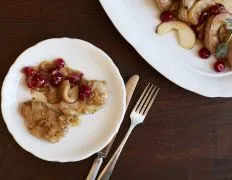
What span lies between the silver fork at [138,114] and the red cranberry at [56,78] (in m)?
0.23

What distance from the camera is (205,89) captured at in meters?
1.54

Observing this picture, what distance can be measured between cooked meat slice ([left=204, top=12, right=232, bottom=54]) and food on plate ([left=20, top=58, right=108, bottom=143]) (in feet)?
1.12

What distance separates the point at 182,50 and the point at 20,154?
58cm

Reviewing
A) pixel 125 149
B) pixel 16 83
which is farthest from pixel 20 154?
pixel 125 149

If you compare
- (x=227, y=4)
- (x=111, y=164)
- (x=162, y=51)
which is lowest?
(x=111, y=164)

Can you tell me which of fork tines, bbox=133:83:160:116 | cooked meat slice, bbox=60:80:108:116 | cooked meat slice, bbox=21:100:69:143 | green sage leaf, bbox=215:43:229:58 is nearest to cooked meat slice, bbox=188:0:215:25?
green sage leaf, bbox=215:43:229:58

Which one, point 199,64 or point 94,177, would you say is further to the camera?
point 199,64

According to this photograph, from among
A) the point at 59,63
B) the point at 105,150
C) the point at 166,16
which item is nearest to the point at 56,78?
the point at 59,63

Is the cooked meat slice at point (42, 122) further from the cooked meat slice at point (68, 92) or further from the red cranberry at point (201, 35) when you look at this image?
the red cranberry at point (201, 35)

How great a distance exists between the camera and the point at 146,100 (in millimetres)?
1524

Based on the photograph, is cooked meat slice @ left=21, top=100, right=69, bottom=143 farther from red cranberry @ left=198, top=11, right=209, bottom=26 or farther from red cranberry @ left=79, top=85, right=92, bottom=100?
red cranberry @ left=198, top=11, right=209, bottom=26

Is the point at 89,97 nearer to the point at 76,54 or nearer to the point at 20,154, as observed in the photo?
the point at 76,54

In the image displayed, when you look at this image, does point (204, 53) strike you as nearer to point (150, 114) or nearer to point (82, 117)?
point (150, 114)

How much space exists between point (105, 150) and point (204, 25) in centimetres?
48
